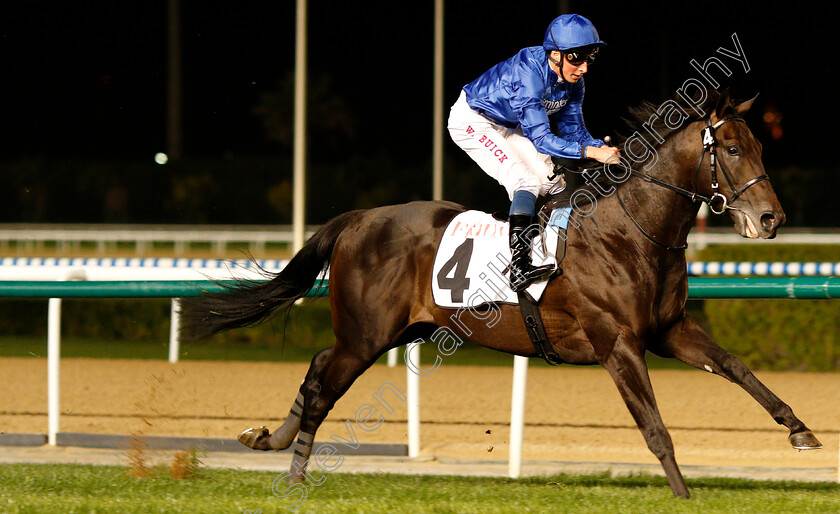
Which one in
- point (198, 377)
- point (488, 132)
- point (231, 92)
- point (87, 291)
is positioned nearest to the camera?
point (488, 132)

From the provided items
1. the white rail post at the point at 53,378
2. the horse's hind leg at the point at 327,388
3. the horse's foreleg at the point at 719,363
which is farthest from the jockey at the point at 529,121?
the white rail post at the point at 53,378

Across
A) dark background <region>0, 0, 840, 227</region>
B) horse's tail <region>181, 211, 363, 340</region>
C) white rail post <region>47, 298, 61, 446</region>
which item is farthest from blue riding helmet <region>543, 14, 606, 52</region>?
dark background <region>0, 0, 840, 227</region>

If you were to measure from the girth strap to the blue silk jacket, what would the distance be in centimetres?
50

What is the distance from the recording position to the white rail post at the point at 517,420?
14.0 ft

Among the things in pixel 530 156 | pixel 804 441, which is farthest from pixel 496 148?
pixel 804 441

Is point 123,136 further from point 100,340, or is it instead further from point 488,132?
point 488,132

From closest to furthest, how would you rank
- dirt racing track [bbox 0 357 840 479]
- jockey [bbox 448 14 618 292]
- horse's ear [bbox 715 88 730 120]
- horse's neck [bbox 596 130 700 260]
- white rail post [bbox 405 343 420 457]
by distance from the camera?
1. horse's ear [bbox 715 88 730 120]
2. horse's neck [bbox 596 130 700 260]
3. jockey [bbox 448 14 618 292]
4. white rail post [bbox 405 343 420 457]
5. dirt racing track [bbox 0 357 840 479]

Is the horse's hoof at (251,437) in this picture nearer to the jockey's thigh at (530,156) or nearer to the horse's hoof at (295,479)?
the horse's hoof at (295,479)

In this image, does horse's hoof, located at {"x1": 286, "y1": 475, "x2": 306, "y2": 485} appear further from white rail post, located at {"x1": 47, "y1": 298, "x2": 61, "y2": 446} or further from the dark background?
the dark background

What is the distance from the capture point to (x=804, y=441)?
3.37 meters

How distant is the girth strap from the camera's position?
3635mm

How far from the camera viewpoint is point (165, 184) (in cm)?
2634

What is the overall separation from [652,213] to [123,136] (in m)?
29.5

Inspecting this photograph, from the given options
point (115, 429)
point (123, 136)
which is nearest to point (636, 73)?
point (123, 136)
